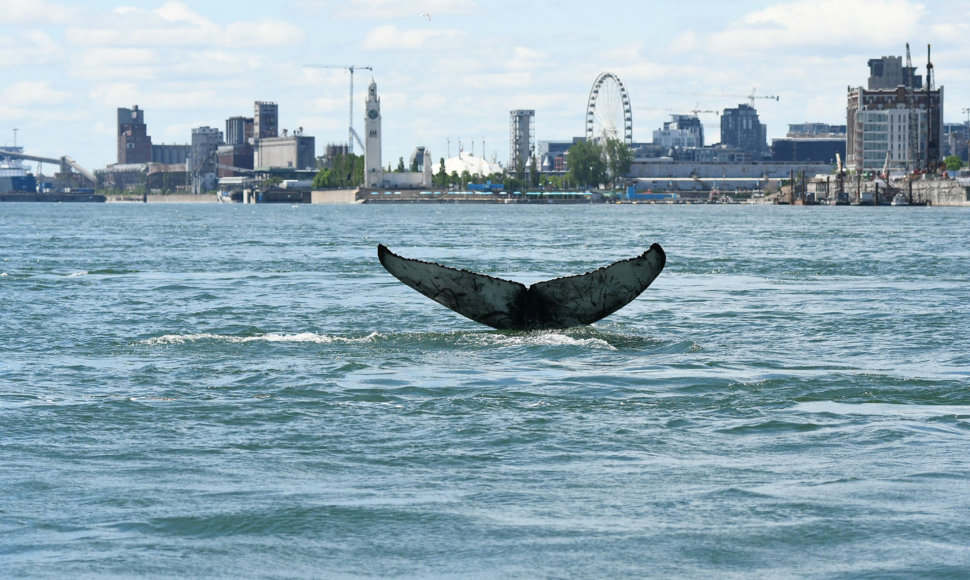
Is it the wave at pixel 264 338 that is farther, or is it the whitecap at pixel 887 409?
the wave at pixel 264 338

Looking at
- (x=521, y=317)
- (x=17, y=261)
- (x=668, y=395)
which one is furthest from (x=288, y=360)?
(x=17, y=261)

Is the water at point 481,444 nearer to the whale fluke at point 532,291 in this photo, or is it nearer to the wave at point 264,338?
the wave at point 264,338

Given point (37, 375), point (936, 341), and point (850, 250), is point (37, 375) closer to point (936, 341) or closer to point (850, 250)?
point (936, 341)

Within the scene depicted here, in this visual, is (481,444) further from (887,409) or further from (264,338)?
(264,338)

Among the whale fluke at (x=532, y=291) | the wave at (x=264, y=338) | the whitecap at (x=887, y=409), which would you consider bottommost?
the whitecap at (x=887, y=409)

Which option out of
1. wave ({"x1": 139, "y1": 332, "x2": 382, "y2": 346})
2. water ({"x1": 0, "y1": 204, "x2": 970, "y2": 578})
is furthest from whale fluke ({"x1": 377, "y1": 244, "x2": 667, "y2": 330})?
wave ({"x1": 139, "y1": 332, "x2": 382, "y2": 346})

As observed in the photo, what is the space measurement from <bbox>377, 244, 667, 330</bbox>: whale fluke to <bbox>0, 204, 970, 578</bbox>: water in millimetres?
526

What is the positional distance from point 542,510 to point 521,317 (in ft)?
39.1

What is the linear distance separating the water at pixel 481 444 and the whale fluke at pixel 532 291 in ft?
1.73

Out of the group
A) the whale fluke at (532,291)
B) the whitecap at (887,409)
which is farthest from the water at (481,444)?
the whale fluke at (532,291)

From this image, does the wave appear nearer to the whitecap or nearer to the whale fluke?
the whale fluke

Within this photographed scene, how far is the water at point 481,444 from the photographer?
10.6 m

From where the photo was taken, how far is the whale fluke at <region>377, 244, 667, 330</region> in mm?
21922

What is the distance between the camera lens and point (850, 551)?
1049cm
